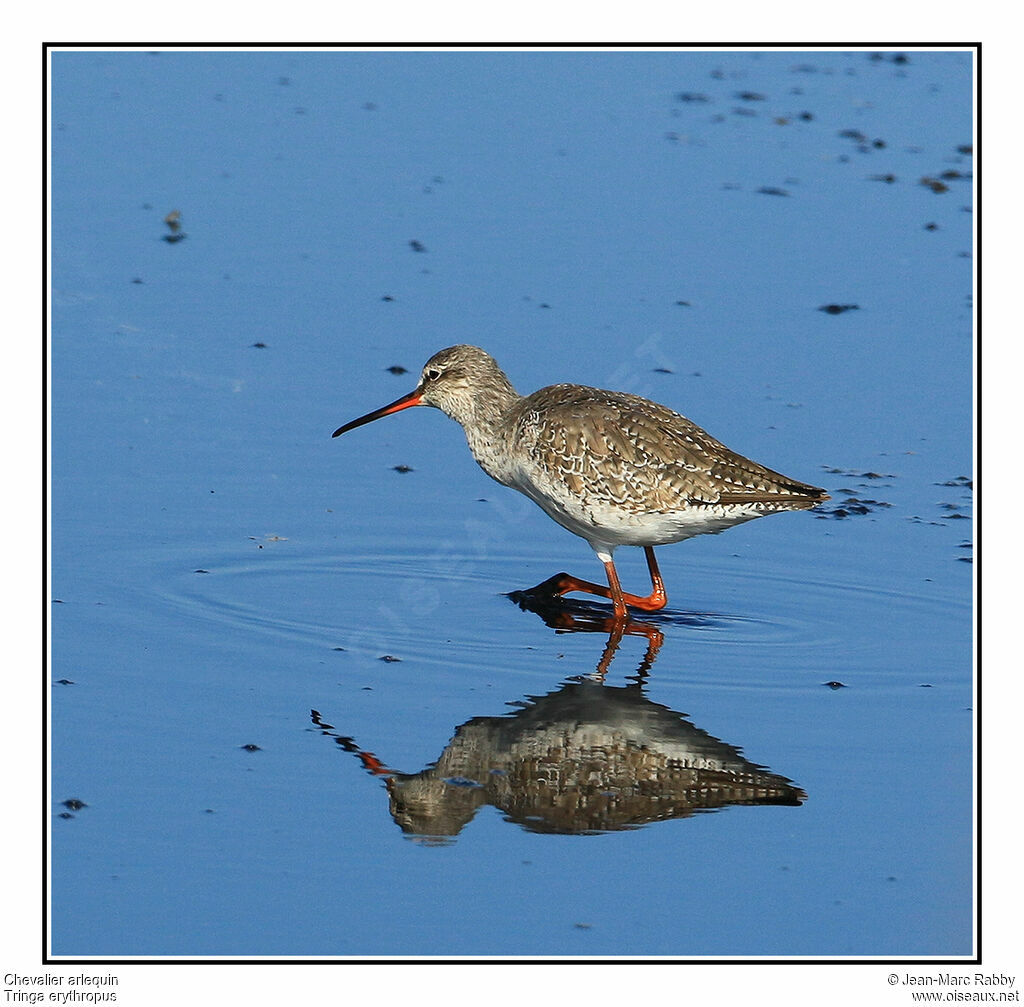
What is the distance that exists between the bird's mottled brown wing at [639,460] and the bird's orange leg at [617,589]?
0.61 m

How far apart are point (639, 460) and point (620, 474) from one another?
6.7 inches

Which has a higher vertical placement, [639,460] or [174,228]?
[174,228]

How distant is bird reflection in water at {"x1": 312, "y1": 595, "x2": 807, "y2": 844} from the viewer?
313 inches

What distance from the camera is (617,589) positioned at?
35.4ft

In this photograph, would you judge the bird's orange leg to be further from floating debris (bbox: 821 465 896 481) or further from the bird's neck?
floating debris (bbox: 821 465 896 481)

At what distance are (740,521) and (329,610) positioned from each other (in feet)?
8.16

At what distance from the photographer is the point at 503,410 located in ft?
37.1

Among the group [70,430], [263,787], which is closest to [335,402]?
[70,430]

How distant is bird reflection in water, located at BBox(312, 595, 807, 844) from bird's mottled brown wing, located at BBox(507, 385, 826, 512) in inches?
63.8

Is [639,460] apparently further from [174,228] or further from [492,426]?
[174,228]

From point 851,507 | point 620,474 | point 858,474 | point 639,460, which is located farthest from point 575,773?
point 858,474

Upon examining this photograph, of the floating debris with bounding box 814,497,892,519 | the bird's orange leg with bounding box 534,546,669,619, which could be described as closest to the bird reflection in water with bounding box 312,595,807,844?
the bird's orange leg with bounding box 534,546,669,619

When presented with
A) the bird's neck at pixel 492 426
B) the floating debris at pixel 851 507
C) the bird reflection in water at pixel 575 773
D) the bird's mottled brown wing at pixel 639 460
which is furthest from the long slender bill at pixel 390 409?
the bird reflection in water at pixel 575 773

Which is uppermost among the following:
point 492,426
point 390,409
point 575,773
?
point 390,409
